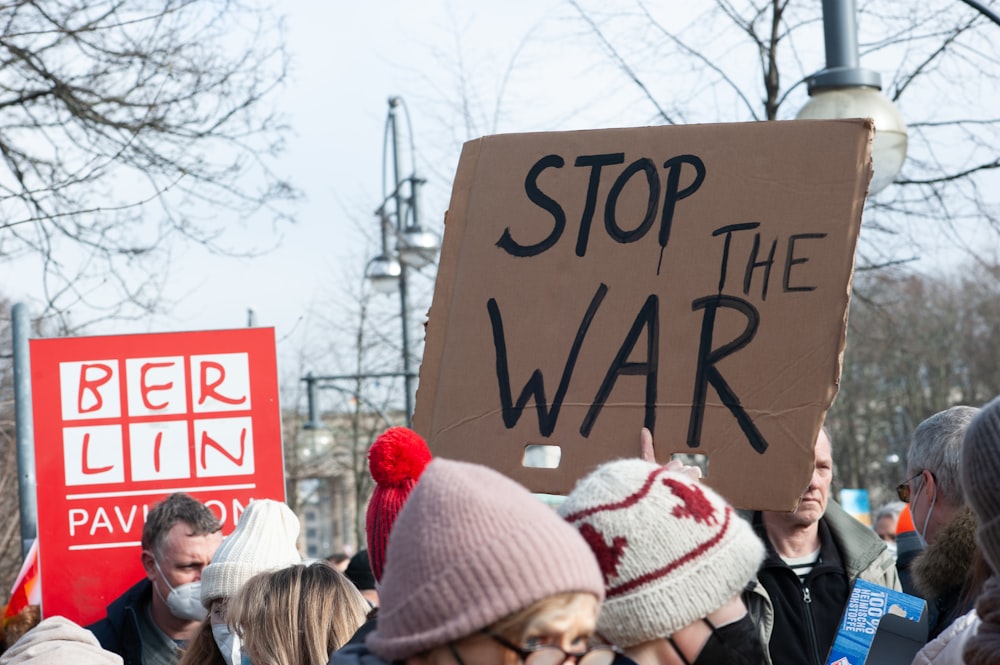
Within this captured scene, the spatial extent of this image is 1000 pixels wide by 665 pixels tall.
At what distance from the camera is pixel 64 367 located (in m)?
5.78

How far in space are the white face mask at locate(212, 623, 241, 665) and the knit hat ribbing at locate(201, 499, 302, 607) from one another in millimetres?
131

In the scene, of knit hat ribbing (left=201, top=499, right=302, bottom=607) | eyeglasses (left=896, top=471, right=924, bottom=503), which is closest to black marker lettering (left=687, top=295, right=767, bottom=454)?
eyeglasses (left=896, top=471, right=924, bottom=503)

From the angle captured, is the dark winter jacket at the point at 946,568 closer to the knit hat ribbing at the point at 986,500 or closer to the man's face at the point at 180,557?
the knit hat ribbing at the point at 986,500

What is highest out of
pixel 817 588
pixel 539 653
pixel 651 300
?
pixel 651 300

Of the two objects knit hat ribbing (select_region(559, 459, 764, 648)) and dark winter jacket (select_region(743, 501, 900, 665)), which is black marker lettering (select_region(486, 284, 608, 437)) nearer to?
knit hat ribbing (select_region(559, 459, 764, 648))

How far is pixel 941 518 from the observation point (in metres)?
3.32

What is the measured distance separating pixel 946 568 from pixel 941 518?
27 centimetres

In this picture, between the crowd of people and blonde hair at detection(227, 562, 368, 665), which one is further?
blonde hair at detection(227, 562, 368, 665)

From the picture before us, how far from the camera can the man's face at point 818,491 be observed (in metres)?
4.00

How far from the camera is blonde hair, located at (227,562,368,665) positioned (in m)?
3.42

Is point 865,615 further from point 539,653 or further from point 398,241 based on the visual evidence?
point 398,241

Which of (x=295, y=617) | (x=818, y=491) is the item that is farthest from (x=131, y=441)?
(x=818, y=491)

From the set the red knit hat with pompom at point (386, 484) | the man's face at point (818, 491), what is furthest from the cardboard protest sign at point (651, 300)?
the man's face at point (818, 491)

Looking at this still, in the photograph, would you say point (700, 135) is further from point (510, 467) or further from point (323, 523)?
point (323, 523)
